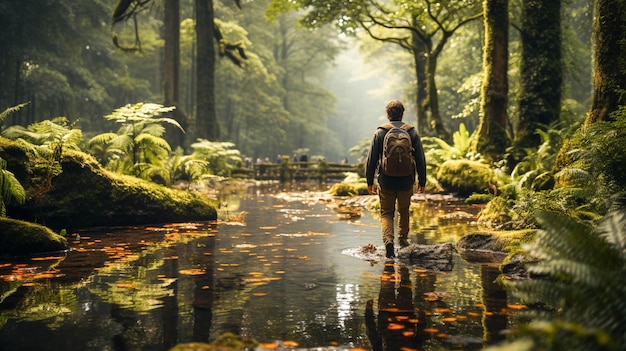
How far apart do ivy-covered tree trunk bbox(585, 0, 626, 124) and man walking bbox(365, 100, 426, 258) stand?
369cm

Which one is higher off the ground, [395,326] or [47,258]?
[47,258]

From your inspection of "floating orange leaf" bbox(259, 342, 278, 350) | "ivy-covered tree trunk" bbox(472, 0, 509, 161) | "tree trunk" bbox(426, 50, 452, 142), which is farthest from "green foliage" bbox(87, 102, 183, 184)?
"tree trunk" bbox(426, 50, 452, 142)

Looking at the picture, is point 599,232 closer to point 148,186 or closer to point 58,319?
point 58,319

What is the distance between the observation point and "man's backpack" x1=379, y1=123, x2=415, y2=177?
7.32 metres

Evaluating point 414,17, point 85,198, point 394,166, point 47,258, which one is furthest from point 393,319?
point 414,17

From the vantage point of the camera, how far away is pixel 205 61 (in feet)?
89.4

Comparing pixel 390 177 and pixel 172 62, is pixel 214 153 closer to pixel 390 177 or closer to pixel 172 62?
pixel 172 62

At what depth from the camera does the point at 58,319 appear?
4293 mm

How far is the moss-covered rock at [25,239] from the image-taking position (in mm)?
7031

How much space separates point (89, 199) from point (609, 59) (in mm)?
9012

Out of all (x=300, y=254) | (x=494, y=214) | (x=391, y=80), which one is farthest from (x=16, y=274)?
(x=391, y=80)

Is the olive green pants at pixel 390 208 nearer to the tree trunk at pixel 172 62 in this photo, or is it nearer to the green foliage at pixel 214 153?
the green foliage at pixel 214 153

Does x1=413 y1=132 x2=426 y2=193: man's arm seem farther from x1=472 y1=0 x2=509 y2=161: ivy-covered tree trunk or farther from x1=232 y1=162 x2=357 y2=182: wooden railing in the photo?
x1=232 y1=162 x2=357 y2=182: wooden railing

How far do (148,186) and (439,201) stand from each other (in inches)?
334
